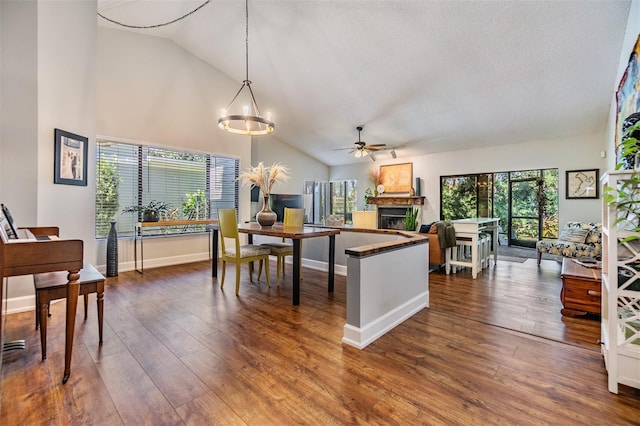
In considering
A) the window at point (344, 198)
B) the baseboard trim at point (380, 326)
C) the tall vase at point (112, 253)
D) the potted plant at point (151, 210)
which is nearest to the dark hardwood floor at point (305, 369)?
the baseboard trim at point (380, 326)

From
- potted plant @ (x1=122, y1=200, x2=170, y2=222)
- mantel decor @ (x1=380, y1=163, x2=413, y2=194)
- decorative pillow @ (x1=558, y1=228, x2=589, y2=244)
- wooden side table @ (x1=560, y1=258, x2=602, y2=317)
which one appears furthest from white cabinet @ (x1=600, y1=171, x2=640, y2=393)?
mantel decor @ (x1=380, y1=163, x2=413, y2=194)

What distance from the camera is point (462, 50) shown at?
4.12m

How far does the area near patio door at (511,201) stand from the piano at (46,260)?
7.54 m

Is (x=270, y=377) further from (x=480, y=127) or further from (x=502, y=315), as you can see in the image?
Result: (x=480, y=127)

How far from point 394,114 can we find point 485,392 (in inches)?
213

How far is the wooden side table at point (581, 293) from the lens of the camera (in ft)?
8.92

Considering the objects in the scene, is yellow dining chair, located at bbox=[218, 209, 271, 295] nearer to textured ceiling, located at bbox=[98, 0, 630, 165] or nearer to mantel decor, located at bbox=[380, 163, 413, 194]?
textured ceiling, located at bbox=[98, 0, 630, 165]

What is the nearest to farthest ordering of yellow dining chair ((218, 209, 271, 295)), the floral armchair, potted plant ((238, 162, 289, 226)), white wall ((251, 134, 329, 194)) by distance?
yellow dining chair ((218, 209, 271, 295)) → potted plant ((238, 162, 289, 226)) → the floral armchair → white wall ((251, 134, 329, 194))

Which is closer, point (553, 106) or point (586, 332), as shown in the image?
point (586, 332)

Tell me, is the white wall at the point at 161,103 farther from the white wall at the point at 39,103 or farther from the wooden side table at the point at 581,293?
the wooden side table at the point at 581,293

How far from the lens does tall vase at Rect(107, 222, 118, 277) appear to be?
170 inches

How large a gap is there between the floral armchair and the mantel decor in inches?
144

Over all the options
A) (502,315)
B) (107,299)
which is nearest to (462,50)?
(502,315)

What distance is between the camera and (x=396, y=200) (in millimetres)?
8148
